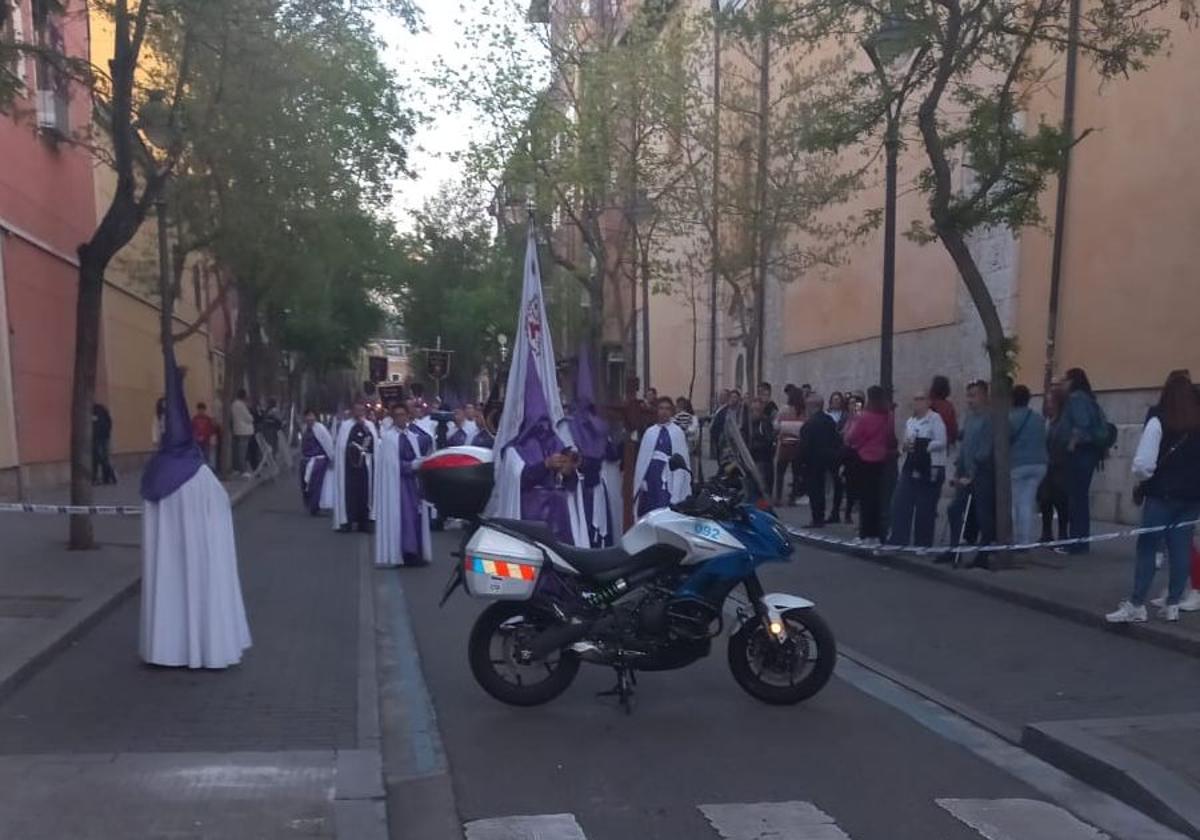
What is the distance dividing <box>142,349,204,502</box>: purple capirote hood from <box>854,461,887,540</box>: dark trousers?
852 cm

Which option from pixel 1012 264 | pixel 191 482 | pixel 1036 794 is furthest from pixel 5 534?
pixel 1012 264

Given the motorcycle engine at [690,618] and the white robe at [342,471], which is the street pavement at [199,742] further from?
the white robe at [342,471]

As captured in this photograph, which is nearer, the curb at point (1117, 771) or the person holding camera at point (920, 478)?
the curb at point (1117, 771)

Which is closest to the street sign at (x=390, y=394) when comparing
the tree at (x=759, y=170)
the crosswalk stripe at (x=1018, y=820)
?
the tree at (x=759, y=170)

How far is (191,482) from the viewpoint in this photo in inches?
328

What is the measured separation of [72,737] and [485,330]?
4416 centimetres

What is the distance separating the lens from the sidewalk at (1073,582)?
31.2ft

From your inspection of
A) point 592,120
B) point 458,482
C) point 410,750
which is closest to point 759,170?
point 592,120

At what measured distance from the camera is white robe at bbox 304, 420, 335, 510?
2012 centimetres

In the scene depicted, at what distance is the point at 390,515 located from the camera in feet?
45.8

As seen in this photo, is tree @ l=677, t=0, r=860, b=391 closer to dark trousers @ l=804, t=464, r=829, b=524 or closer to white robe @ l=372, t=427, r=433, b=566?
dark trousers @ l=804, t=464, r=829, b=524

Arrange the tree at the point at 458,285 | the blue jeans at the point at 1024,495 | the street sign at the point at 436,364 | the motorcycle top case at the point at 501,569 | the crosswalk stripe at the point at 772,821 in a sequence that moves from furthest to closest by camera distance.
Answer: the tree at the point at 458,285, the street sign at the point at 436,364, the blue jeans at the point at 1024,495, the motorcycle top case at the point at 501,569, the crosswalk stripe at the point at 772,821

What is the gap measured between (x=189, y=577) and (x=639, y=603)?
9.37ft

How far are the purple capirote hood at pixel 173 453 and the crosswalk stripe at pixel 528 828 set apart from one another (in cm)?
357
